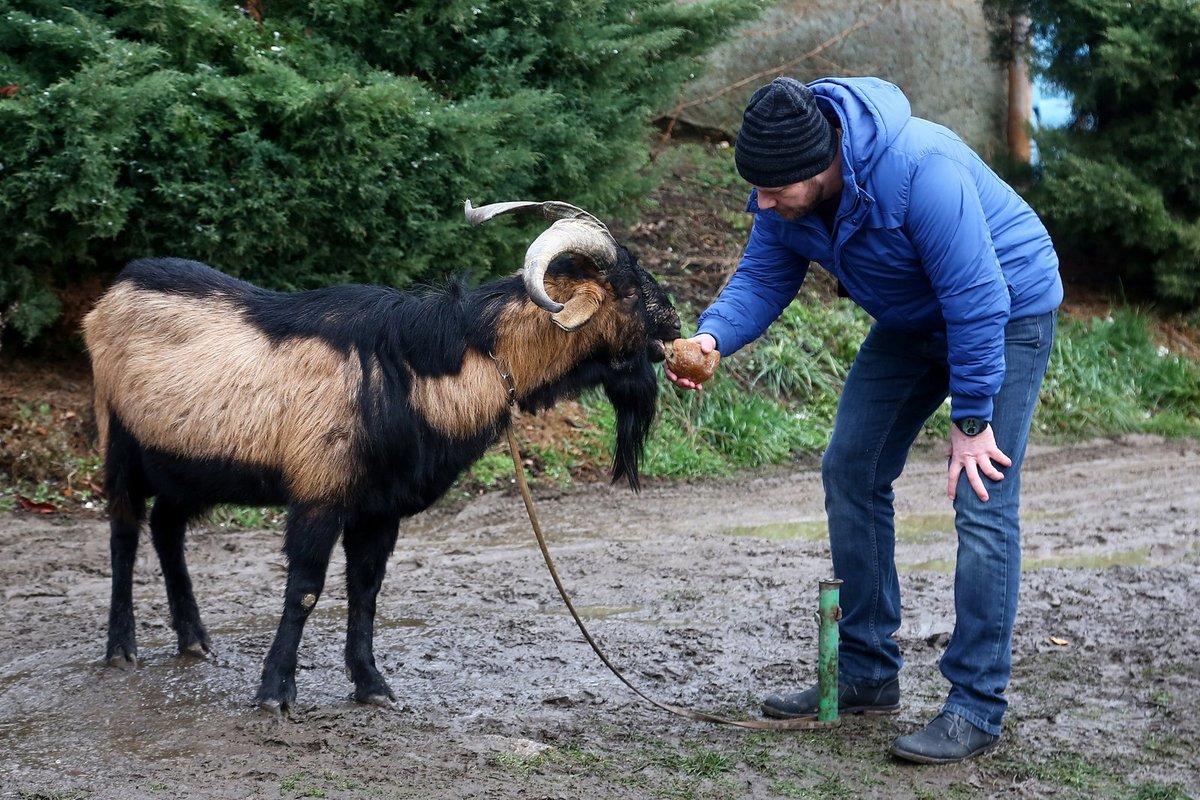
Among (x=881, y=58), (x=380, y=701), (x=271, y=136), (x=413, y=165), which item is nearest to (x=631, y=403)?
(x=380, y=701)

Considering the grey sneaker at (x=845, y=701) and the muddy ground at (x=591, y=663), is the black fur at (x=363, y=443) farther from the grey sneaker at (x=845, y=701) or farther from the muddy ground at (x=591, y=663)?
the grey sneaker at (x=845, y=701)

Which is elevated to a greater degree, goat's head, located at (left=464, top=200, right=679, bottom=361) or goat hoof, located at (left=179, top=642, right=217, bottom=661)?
goat's head, located at (left=464, top=200, right=679, bottom=361)

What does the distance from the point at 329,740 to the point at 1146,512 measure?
5518 mm

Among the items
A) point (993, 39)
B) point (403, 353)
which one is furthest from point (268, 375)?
point (993, 39)

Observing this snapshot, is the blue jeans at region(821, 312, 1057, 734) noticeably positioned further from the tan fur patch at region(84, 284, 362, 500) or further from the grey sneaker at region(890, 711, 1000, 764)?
the tan fur patch at region(84, 284, 362, 500)

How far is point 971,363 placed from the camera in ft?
12.2

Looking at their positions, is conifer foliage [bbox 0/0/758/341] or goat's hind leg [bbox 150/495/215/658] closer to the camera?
goat's hind leg [bbox 150/495/215/658]

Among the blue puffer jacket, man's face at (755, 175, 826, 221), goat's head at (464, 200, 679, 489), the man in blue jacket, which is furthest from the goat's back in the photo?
the blue puffer jacket

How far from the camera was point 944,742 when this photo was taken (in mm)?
3990

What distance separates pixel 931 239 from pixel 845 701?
1.73m

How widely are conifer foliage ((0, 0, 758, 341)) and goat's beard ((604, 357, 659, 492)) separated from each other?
307 cm

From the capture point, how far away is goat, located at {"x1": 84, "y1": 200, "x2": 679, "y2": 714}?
4.45m

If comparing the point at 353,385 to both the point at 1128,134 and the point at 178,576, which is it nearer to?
the point at 178,576

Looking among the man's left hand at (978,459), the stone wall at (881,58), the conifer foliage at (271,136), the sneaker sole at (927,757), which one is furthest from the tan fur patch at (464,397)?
the stone wall at (881,58)
